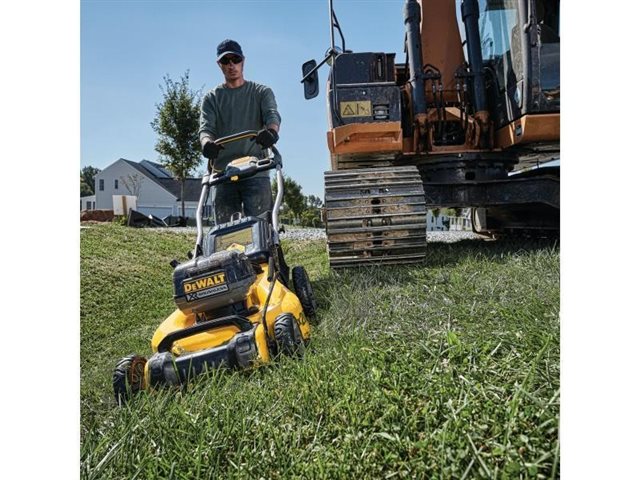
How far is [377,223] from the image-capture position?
3.11m

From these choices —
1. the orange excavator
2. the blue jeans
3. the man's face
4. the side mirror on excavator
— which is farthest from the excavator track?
the man's face

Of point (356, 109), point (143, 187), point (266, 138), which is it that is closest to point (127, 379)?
point (143, 187)

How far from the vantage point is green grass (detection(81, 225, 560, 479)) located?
1.01 m

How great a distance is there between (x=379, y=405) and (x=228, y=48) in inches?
88.4

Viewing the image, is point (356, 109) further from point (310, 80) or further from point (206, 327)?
point (206, 327)

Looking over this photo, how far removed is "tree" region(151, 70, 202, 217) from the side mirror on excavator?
25.8 inches

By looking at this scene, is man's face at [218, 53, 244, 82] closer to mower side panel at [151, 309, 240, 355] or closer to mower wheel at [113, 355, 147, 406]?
mower side panel at [151, 309, 240, 355]
